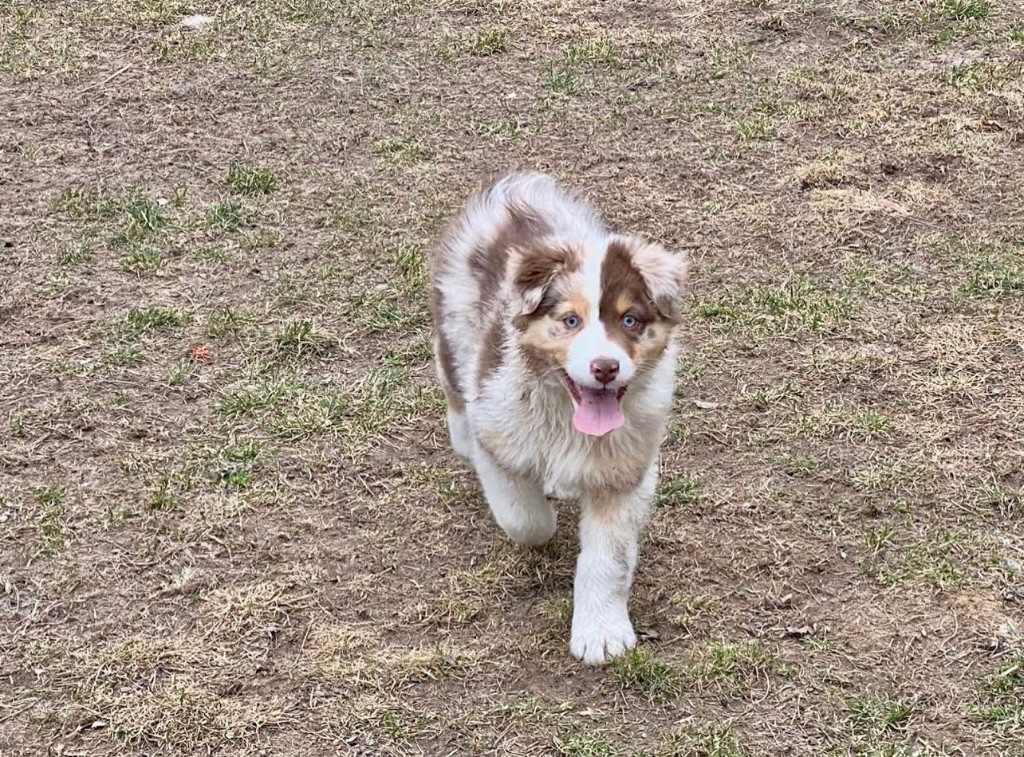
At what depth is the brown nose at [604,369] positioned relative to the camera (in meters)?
3.49

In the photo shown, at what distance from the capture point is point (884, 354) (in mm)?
5297

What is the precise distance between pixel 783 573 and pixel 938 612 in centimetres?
49

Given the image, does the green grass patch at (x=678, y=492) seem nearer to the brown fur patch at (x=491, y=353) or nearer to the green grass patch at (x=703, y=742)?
the brown fur patch at (x=491, y=353)

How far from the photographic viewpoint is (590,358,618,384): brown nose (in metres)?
3.49

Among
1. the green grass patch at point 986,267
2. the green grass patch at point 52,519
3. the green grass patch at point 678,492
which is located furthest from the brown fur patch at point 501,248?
the green grass patch at point 986,267

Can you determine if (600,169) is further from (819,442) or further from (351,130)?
(819,442)

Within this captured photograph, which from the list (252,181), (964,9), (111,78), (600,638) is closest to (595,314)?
(600,638)

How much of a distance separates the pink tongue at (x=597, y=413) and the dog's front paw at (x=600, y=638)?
0.64m

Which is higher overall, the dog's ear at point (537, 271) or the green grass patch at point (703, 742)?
the dog's ear at point (537, 271)

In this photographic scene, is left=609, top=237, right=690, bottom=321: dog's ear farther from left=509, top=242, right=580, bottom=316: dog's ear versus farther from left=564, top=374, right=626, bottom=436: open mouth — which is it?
left=564, top=374, right=626, bottom=436: open mouth

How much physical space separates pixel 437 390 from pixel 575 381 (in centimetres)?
157

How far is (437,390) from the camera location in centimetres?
511

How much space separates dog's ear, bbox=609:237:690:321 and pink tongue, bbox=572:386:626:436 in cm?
29

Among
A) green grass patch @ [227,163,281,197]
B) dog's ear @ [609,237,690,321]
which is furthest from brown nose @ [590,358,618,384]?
green grass patch @ [227,163,281,197]
